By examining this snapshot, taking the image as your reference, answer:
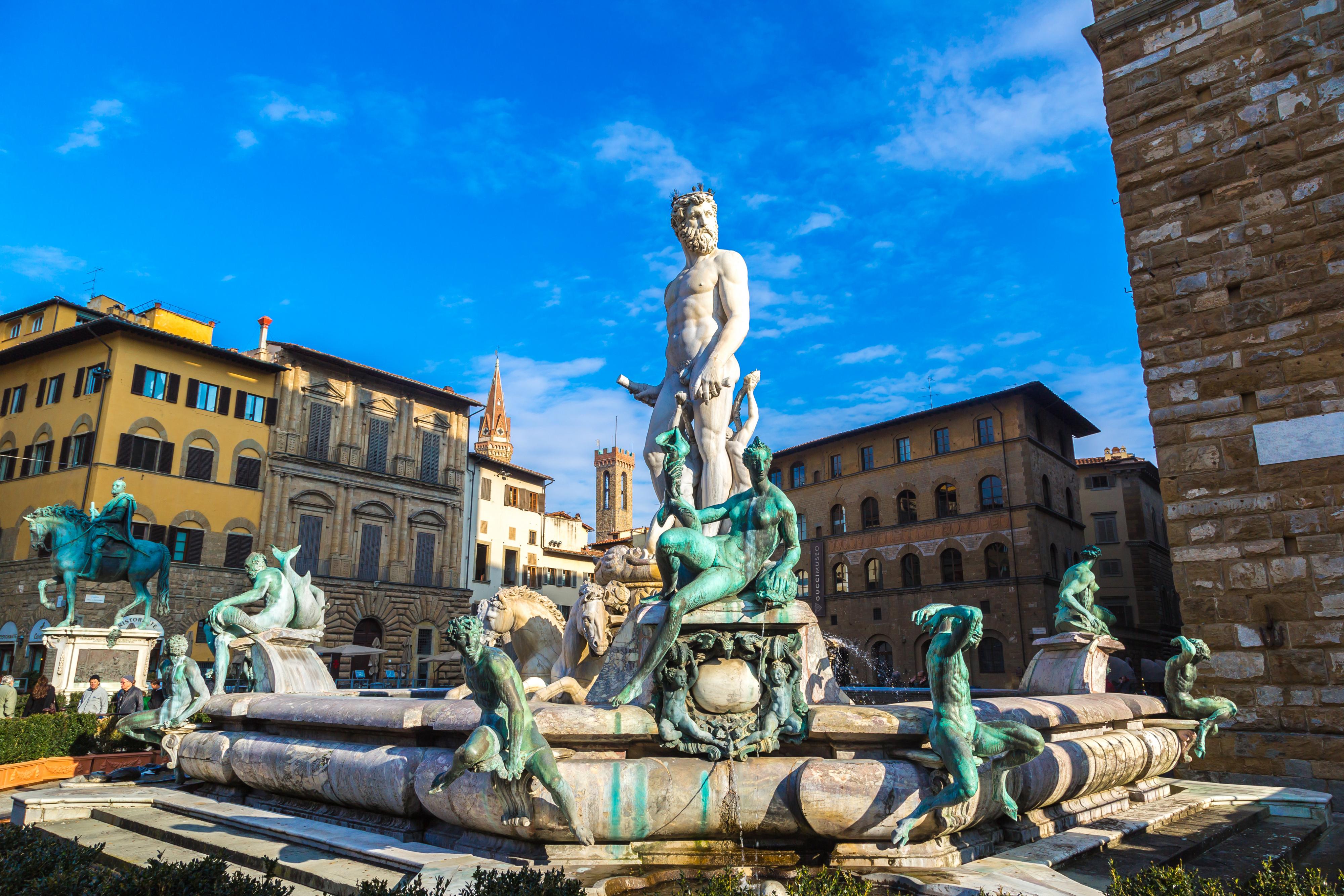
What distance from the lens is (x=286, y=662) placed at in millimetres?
8008

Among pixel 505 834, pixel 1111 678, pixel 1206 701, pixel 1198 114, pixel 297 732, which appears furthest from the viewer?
pixel 1111 678

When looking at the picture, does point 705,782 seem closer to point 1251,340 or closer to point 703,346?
point 703,346

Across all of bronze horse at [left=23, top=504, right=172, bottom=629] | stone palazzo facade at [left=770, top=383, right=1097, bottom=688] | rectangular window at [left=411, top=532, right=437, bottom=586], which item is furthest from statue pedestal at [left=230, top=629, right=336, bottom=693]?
rectangular window at [left=411, top=532, right=437, bottom=586]

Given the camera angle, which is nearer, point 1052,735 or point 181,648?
point 1052,735

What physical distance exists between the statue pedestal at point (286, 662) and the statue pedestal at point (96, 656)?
35.2 feet

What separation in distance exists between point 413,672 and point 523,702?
127 feet

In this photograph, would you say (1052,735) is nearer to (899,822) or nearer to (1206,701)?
(899,822)

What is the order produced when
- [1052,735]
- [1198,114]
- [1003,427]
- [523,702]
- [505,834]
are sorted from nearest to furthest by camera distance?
[523,702] → [505,834] → [1052,735] → [1198,114] → [1003,427]

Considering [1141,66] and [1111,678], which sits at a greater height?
[1141,66]

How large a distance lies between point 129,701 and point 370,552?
29449 mm

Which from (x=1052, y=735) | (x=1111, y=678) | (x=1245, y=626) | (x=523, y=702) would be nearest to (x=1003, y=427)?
(x=1111, y=678)

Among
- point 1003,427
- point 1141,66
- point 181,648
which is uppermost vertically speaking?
point 1003,427

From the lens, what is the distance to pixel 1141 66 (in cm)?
1042

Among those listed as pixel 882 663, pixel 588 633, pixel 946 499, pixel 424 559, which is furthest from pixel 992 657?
pixel 588 633
